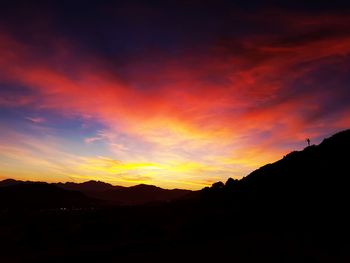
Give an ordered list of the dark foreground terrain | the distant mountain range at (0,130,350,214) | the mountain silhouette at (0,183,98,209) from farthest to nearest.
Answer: the mountain silhouette at (0,183,98,209)
the distant mountain range at (0,130,350,214)
the dark foreground terrain

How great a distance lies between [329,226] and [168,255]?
9.89 m

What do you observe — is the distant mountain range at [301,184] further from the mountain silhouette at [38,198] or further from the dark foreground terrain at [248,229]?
the mountain silhouette at [38,198]

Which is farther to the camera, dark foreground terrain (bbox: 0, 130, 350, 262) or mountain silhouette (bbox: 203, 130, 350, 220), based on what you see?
mountain silhouette (bbox: 203, 130, 350, 220)

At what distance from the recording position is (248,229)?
2133cm

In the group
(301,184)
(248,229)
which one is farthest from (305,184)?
(248,229)

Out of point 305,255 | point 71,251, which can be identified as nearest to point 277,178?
point 305,255

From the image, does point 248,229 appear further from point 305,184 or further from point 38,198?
point 38,198

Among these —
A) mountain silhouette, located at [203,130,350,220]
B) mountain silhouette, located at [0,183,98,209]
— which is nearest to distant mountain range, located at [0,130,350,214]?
mountain silhouette, located at [203,130,350,220]

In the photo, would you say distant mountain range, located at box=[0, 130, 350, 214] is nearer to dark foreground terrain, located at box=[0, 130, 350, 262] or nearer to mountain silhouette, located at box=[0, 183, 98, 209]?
dark foreground terrain, located at box=[0, 130, 350, 262]

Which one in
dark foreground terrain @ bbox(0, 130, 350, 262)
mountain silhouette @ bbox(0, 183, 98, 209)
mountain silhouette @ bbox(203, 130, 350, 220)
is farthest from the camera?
mountain silhouette @ bbox(0, 183, 98, 209)

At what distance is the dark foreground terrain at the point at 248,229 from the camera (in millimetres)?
16953

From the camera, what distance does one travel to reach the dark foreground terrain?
55.6 ft

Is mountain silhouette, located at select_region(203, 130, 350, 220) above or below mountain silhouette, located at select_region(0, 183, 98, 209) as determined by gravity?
Result: below

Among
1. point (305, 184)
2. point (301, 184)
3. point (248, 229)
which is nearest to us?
point (248, 229)
